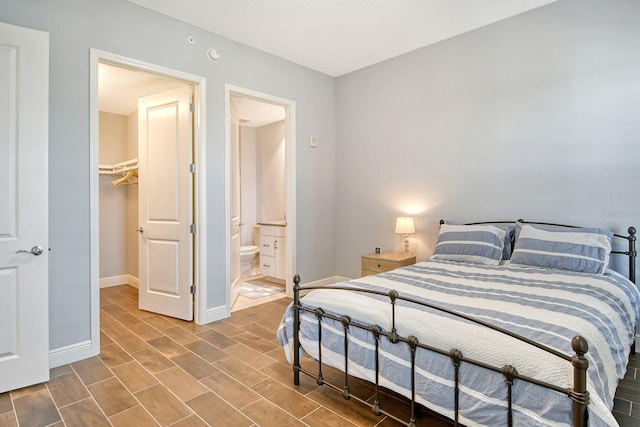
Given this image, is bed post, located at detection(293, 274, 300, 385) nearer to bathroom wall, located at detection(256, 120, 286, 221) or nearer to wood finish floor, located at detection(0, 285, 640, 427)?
wood finish floor, located at detection(0, 285, 640, 427)

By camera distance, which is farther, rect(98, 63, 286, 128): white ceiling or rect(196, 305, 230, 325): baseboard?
rect(98, 63, 286, 128): white ceiling

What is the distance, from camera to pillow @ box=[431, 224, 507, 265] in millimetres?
3115

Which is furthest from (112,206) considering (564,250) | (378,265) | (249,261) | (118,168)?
(564,250)

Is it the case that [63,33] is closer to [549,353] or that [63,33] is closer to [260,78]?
[260,78]

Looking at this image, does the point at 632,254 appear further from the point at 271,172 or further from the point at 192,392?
the point at 271,172

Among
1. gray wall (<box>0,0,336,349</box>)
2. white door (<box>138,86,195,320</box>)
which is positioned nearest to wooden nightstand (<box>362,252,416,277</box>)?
gray wall (<box>0,0,336,349</box>)

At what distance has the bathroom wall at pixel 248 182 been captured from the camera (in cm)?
659

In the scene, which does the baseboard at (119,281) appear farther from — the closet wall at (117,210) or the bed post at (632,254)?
the bed post at (632,254)

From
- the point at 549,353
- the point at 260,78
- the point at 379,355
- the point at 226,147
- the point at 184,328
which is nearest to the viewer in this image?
the point at 549,353

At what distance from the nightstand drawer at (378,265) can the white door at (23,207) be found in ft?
9.76

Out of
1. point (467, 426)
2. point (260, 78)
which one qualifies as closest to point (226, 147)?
point (260, 78)

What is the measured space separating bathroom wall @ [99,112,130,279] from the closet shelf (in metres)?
0.14

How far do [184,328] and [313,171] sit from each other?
249 cm

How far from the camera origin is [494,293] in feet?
6.93
